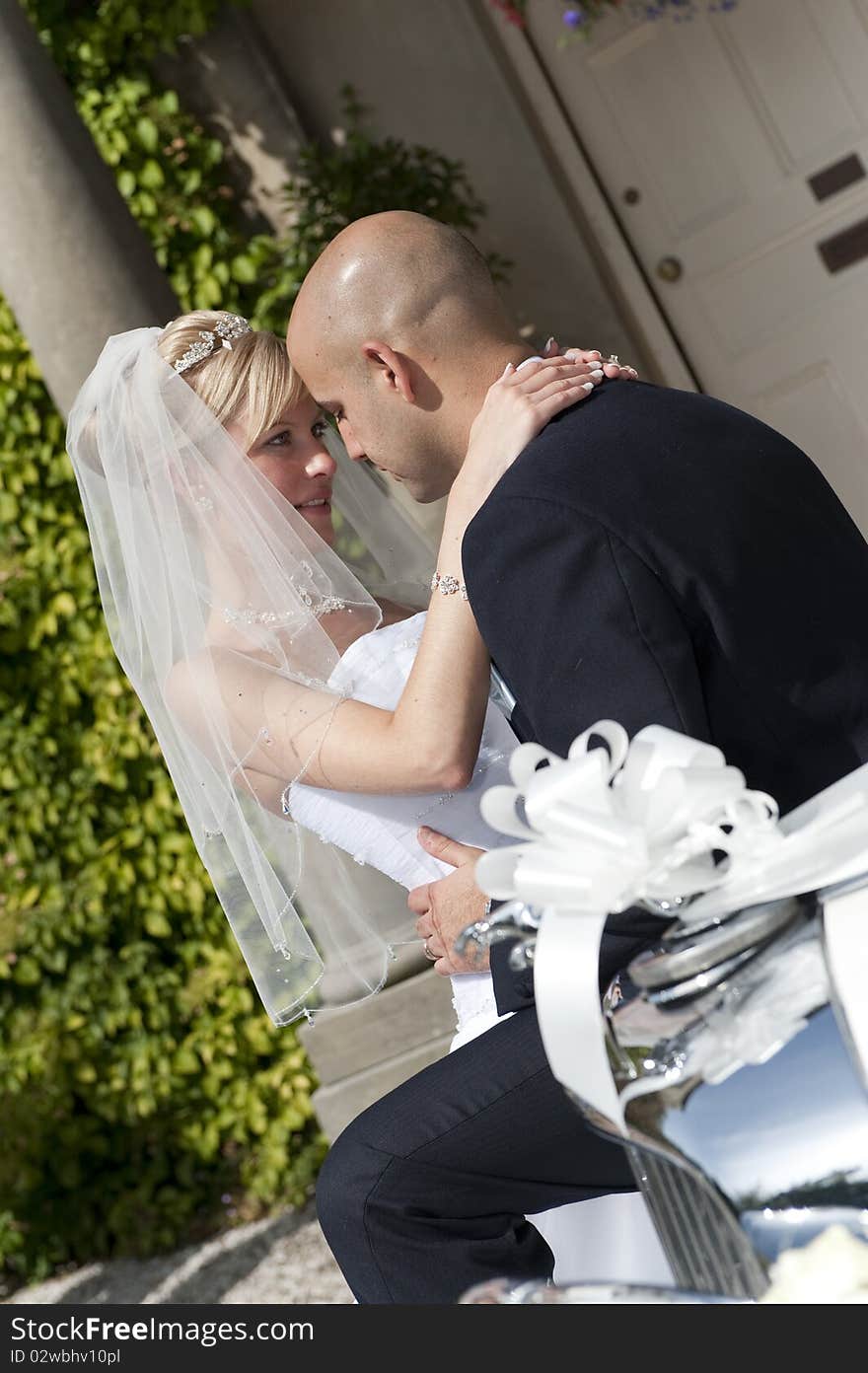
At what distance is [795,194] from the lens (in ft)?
15.5

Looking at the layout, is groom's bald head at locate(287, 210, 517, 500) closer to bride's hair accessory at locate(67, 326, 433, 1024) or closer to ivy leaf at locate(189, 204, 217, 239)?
bride's hair accessory at locate(67, 326, 433, 1024)

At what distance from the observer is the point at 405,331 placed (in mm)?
2102

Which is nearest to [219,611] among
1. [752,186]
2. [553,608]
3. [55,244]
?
[553,608]

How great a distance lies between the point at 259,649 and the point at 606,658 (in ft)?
3.30

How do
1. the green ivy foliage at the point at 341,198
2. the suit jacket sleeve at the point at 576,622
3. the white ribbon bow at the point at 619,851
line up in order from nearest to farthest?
the white ribbon bow at the point at 619,851
the suit jacket sleeve at the point at 576,622
the green ivy foliage at the point at 341,198

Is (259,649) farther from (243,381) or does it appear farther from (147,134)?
(147,134)

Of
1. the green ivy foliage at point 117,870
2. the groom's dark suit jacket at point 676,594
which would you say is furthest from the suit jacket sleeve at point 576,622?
the green ivy foliage at point 117,870

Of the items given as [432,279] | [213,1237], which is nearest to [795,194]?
[432,279]

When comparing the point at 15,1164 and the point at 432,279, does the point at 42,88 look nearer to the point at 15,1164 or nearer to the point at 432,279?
the point at 432,279

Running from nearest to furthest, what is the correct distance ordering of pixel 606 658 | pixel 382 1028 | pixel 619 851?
pixel 619 851
pixel 606 658
pixel 382 1028

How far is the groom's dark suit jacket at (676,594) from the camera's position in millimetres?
1650

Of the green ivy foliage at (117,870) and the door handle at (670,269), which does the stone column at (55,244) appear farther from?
the door handle at (670,269)

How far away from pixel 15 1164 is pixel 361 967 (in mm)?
2364

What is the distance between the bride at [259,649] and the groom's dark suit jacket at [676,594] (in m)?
0.51
